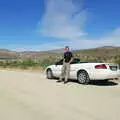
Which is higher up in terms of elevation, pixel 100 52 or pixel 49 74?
pixel 100 52

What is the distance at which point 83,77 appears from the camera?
13539 millimetres

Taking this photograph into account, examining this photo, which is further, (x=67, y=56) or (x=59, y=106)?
(x=67, y=56)

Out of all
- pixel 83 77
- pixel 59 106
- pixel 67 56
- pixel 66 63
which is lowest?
pixel 59 106

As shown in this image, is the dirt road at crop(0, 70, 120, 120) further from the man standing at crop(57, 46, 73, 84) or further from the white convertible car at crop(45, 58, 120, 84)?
the man standing at crop(57, 46, 73, 84)

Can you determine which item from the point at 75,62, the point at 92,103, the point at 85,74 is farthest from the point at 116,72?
the point at 92,103

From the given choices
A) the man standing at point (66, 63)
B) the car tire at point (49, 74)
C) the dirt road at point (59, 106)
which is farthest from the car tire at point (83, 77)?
the dirt road at point (59, 106)

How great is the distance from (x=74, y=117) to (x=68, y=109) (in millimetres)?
850

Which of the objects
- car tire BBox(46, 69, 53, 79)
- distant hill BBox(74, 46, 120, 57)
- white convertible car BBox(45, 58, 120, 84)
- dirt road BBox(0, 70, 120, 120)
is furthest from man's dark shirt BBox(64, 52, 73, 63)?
distant hill BBox(74, 46, 120, 57)

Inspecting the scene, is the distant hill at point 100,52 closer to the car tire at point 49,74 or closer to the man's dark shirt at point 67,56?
the car tire at point 49,74

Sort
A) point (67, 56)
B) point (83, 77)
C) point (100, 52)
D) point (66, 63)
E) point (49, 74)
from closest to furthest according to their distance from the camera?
point (83, 77) < point (67, 56) < point (66, 63) < point (49, 74) < point (100, 52)

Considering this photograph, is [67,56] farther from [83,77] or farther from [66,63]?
[83,77]

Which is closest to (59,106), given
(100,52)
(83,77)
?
(83,77)

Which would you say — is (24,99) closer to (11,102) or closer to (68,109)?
(11,102)

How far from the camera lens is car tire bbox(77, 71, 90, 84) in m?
13.3
